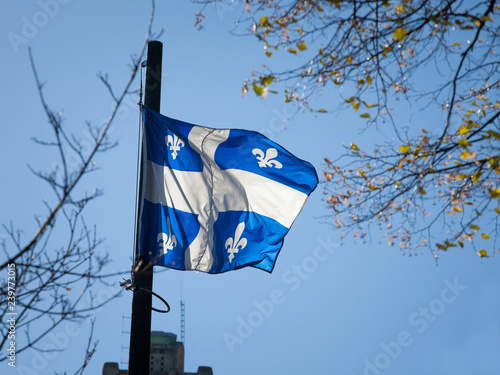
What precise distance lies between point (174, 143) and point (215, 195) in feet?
2.77

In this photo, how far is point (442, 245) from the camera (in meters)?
6.51

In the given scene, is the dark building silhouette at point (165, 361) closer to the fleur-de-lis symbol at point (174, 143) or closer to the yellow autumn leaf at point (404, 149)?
the fleur-de-lis symbol at point (174, 143)

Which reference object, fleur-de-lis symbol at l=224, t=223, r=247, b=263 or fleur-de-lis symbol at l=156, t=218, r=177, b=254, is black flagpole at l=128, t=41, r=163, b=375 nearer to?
fleur-de-lis symbol at l=156, t=218, r=177, b=254

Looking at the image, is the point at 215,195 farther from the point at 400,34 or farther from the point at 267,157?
the point at 400,34

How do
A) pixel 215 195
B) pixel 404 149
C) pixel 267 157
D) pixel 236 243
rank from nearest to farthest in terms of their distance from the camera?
pixel 404 149, pixel 236 243, pixel 215 195, pixel 267 157

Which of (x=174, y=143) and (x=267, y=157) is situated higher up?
(x=267, y=157)

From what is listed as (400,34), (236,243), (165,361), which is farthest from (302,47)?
(165,361)


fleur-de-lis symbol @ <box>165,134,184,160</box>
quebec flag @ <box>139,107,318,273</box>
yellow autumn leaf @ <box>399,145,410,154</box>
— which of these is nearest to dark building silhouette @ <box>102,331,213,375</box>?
quebec flag @ <box>139,107,318,273</box>

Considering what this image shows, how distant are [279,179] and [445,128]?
121 inches

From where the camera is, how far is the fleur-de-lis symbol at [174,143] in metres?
8.14

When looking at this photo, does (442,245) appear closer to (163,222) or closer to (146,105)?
(163,222)

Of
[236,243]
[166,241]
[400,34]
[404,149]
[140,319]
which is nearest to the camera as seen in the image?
[400,34]

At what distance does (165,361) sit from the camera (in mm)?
40375

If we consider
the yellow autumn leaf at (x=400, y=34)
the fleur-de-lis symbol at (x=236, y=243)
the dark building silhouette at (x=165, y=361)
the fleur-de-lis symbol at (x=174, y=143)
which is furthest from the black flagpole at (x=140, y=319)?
the dark building silhouette at (x=165, y=361)
